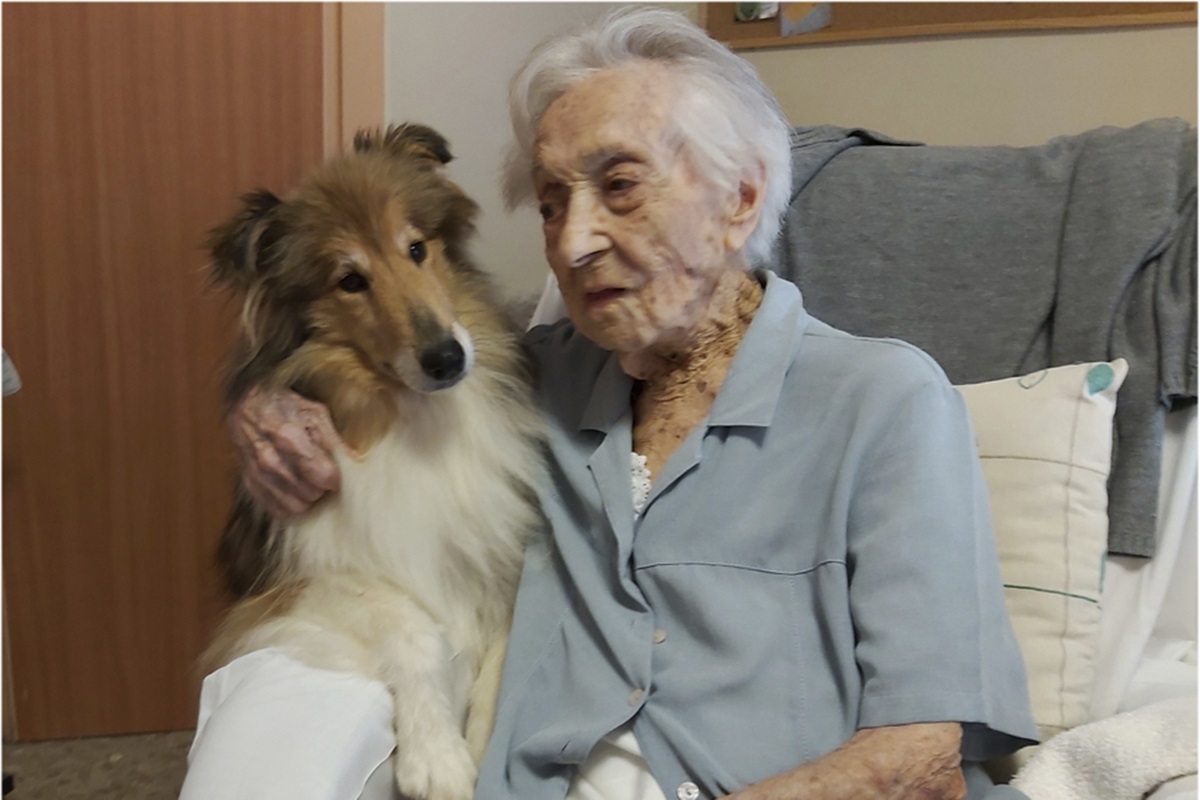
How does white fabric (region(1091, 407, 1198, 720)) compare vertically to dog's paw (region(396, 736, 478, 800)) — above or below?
above

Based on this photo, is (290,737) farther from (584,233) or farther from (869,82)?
(869,82)

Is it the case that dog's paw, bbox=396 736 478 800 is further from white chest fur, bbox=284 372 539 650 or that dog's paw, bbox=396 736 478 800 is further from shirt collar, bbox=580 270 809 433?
shirt collar, bbox=580 270 809 433

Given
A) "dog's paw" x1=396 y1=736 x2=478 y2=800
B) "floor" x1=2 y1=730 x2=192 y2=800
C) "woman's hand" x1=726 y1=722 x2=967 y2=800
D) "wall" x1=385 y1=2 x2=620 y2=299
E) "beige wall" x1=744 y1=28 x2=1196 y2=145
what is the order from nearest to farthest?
"woman's hand" x1=726 y1=722 x2=967 y2=800
"dog's paw" x1=396 y1=736 x2=478 y2=800
"beige wall" x1=744 y1=28 x2=1196 y2=145
"floor" x1=2 y1=730 x2=192 y2=800
"wall" x1=385 y1=2 x2=620 y2=299

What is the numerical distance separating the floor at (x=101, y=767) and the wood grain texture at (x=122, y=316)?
59mm

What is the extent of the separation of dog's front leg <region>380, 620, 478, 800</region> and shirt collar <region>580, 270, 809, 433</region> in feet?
1.25

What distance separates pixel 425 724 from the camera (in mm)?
1126

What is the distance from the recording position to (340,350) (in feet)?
4.42

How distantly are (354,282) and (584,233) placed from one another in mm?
382

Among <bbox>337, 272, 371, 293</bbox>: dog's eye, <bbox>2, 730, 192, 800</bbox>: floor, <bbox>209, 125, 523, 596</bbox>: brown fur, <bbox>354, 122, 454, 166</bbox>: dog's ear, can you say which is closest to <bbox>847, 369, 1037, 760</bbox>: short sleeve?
<bbox>209, 125, 523, 596</bbox>: brown fur

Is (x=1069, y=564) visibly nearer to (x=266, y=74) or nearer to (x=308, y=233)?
(x=308, y=233)

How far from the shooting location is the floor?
228cm

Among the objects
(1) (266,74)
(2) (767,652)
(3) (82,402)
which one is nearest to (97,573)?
(3) (82,402)

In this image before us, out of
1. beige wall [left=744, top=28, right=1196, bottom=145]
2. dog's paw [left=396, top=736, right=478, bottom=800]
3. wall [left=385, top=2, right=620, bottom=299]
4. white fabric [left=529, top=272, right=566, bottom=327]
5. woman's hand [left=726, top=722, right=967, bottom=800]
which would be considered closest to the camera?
woman's hand [left=726, top=722, right=967, bottom=800]

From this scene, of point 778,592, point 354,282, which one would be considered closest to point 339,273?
point 354,282
